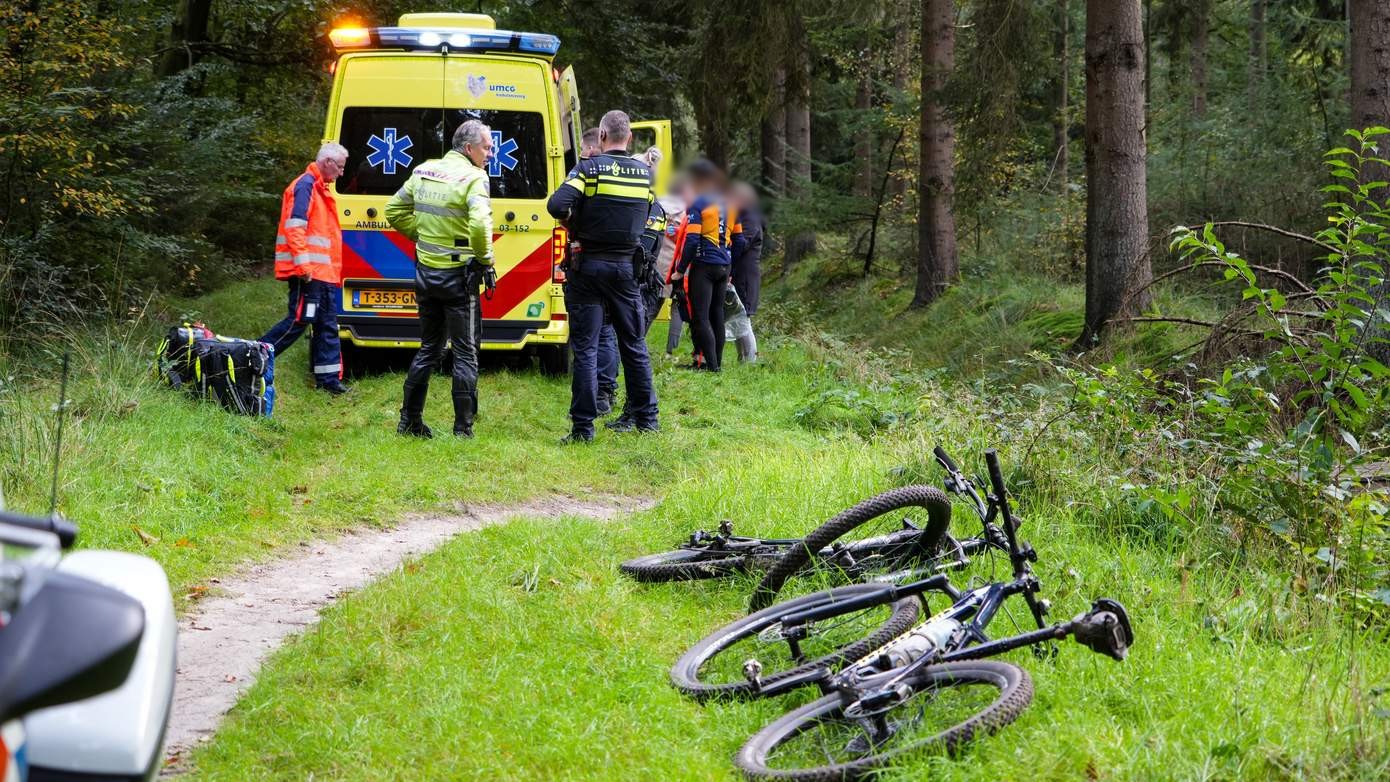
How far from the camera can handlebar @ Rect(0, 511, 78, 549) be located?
5.93ft

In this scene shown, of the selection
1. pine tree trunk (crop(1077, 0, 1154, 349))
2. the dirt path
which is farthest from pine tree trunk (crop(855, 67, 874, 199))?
the dirt path

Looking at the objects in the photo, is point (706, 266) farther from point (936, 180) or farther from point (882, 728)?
point (882, 728)

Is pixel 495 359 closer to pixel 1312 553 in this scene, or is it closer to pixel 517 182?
pixel 517 182

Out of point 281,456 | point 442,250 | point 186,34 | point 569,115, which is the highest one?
point 186,34

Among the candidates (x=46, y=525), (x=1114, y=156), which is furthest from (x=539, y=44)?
(x=46, y=525)

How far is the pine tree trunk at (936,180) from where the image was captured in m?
16.6

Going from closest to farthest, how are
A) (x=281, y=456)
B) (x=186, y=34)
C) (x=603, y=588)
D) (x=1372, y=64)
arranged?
(x=603, y=588) < (x=281, y=456) < (x=1372, y=64) < (x=186, y=34)

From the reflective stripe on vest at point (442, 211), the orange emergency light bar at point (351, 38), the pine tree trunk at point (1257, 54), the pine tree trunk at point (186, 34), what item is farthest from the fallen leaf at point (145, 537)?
the pine tree trunk at point (1257, 54)

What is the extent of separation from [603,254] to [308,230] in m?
2.80

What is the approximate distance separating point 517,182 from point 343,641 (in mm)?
6883

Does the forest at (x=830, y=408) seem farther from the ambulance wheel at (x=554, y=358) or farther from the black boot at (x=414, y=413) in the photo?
A: the black boot at (x=414, y=413)

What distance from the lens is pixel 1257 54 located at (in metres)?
24.2

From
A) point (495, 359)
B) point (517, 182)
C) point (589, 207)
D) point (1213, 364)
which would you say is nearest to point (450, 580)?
point (589, 207)

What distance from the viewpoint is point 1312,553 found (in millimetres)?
5242
